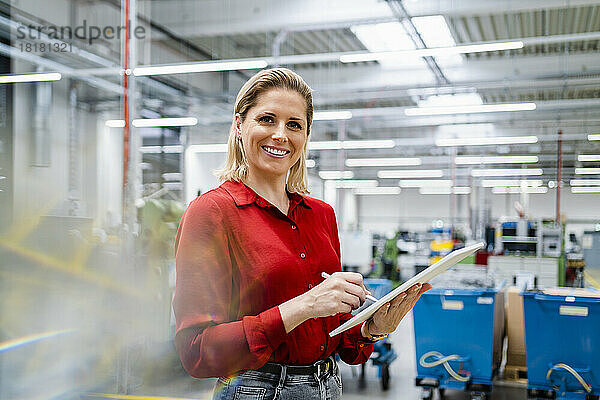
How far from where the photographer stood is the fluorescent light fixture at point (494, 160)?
683 centimetres

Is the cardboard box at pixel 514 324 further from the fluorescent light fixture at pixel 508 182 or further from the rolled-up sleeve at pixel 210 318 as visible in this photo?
the rolled-up sleeve at pixel 210 318

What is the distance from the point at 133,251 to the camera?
3.92m

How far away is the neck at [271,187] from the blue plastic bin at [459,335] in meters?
3.08

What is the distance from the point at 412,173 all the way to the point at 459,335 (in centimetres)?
1212

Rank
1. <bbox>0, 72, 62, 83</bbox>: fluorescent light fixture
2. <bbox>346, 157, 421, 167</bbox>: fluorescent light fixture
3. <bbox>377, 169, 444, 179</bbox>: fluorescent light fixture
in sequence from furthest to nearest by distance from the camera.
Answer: <bbox>377, 169, 444, 179</bbox>: fluorescent light fixture < <bbox>346, 157, 421, 167</bbox>: fluorescent light fixture < <bbox>0, 72, 62, 83</bbox>: fluorescent light fixture

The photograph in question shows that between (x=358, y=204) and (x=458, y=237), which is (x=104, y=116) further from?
(x=358, y=204)

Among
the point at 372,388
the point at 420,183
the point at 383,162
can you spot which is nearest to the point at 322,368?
the point at 372,388

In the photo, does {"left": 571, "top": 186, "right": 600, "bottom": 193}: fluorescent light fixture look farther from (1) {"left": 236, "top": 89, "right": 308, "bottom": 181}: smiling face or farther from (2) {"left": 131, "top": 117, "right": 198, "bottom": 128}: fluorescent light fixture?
(1) {"left": 236, "top": 89, "right": 308, "bottom": 181}: smiling face

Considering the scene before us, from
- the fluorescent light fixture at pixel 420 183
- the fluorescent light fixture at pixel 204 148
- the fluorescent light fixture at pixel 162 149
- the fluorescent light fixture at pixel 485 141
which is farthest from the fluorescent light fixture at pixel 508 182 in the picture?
the fluorescent light fixture at pixel 420 183

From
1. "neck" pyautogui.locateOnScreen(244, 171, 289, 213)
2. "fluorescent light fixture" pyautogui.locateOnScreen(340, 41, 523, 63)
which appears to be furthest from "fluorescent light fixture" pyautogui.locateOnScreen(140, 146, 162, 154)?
"neck" pyautogui.locateOnScreen(244, 171, 289, 213)

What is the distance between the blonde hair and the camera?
110 centimetres

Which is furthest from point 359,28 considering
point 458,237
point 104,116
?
point 458,237

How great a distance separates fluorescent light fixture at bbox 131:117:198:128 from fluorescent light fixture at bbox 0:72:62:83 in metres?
1.10

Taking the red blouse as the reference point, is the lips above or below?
above
